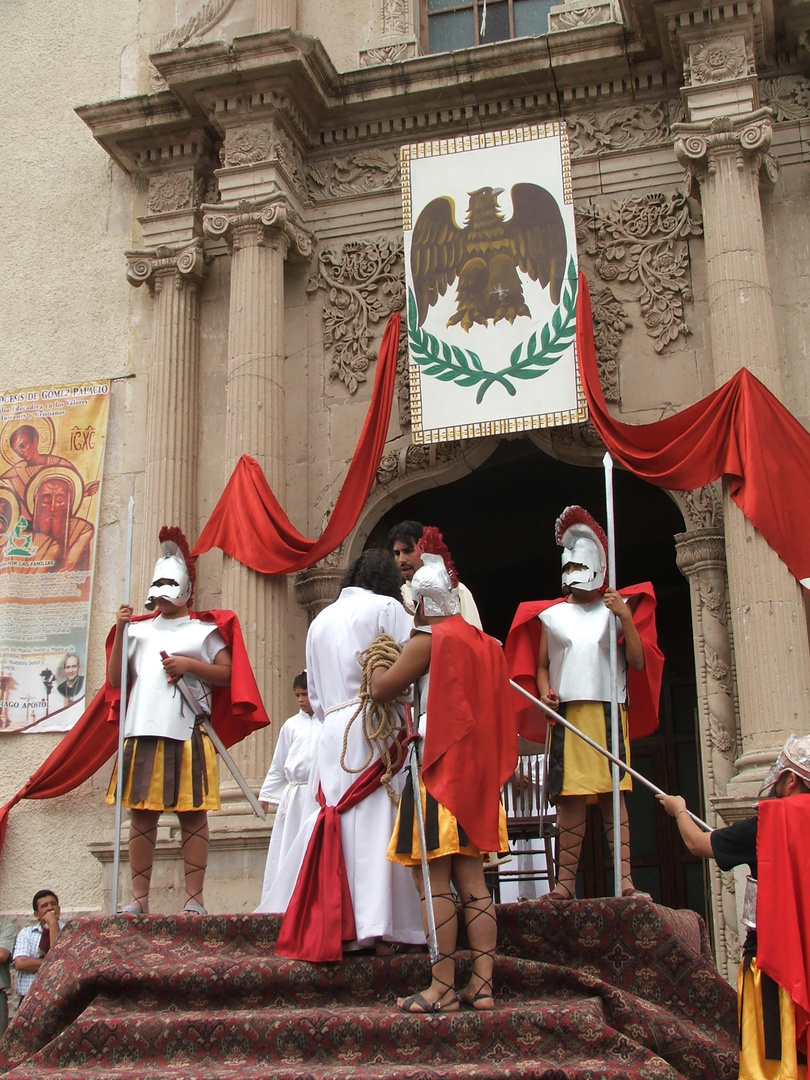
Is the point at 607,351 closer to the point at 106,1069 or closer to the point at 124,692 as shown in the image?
the point at 124,692

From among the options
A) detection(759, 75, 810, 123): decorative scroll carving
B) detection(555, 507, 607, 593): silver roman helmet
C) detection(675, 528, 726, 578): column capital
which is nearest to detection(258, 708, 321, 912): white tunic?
detection(555, 507, 607, 593): silver roman helmet

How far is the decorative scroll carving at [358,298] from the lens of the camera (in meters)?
11.1

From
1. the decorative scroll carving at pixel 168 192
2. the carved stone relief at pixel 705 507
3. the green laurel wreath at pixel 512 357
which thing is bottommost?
the carved stone relief at pixel 705 507

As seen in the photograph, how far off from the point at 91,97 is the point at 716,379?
6.97 m

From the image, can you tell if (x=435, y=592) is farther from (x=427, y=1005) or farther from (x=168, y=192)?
(x=168, y=192)

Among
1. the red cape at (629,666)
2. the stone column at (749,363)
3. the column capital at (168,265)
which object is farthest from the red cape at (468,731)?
the column capital at (168,265)

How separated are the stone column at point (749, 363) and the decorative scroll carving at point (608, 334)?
0.78m

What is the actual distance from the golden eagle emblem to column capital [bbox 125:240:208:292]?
2071 millimetres

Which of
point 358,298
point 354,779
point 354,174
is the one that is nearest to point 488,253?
point 358,298

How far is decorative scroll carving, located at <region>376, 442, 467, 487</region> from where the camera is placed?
1066 centimetres

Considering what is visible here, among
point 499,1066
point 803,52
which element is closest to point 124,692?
point 499,1066

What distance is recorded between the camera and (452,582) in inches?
214

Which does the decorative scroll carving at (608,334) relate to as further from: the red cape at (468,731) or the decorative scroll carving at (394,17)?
the red cape at (468,731)

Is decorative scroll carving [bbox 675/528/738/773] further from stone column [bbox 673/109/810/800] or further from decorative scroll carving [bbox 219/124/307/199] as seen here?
decorative scroll carving [bbox 219/124/307/199]
